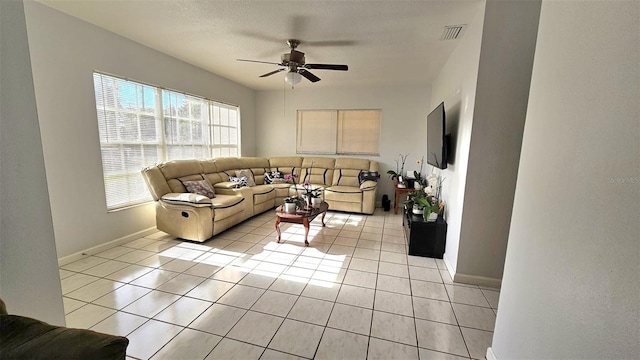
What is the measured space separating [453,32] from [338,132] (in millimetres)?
3361

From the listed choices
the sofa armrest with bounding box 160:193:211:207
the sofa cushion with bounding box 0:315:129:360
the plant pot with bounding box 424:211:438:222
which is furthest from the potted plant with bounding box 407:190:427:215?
the sofa cushion with bounding box 0:315:129:360

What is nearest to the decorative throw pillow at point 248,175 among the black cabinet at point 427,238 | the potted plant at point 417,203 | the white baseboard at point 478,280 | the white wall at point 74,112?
the white wall at point 74,112

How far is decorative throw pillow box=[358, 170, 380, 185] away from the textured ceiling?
2088mm

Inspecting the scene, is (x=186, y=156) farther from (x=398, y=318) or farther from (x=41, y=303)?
(x=398, y=318)

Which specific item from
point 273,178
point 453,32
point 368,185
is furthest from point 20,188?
point 368,185

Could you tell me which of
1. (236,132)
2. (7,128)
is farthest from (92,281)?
(236,132)

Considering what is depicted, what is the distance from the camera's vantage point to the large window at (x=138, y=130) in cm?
308

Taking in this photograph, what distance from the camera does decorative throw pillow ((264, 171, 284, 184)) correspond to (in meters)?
5.43

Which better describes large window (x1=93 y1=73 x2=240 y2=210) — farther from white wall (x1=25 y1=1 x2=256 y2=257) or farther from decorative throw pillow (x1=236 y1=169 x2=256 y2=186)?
decorative throw pillow (x1=236 y1=169 x2=256 y2=186)

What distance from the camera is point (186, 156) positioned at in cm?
432

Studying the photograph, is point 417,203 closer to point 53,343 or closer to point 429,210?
point 429,210

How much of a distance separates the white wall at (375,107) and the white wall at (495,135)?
10.0ft

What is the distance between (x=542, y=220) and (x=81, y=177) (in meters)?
4.06

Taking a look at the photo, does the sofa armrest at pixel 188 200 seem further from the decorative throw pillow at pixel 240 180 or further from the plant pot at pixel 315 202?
the plant pot at pixel 315 202
